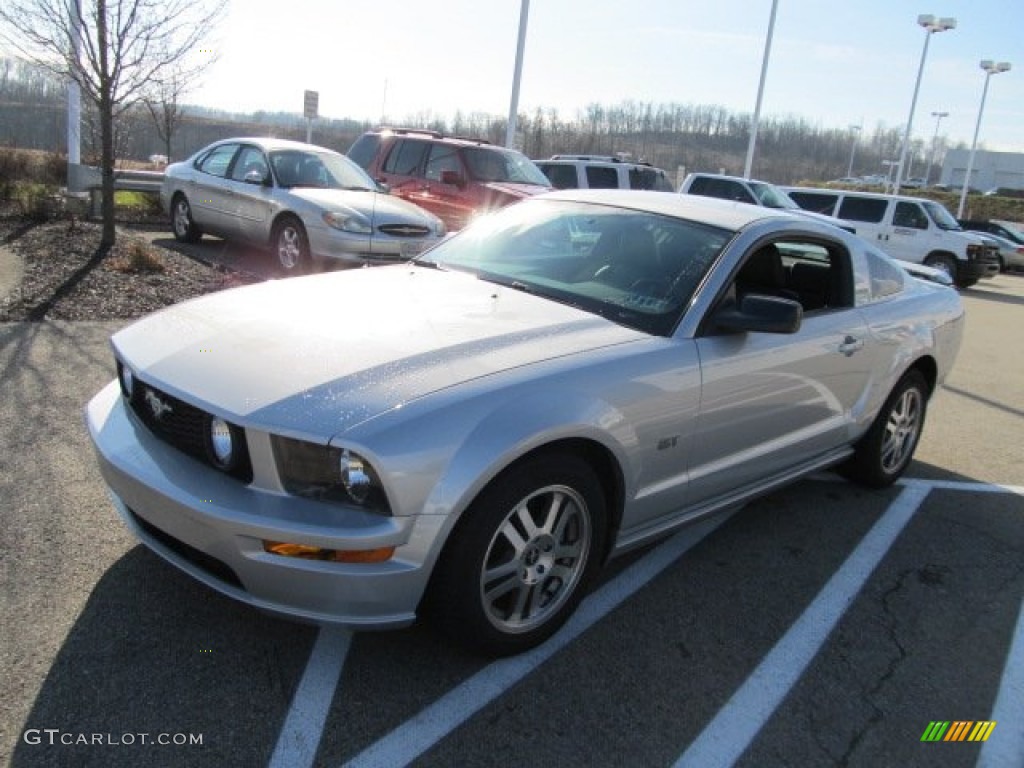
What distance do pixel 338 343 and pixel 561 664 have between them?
1.37 m

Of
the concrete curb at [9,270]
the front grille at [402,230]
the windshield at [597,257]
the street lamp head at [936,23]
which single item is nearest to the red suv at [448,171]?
the front grille at [402,230]

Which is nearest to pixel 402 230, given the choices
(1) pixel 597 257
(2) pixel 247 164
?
(2) pixel 247 164

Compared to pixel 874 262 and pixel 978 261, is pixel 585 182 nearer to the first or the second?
pixel 978 261

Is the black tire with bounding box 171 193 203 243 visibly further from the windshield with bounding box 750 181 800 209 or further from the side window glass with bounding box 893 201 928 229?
the side window glass with bounding box 893 201 928 229

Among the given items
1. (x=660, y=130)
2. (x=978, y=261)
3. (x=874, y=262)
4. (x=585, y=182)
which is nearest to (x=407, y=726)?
(x=874, y=262)

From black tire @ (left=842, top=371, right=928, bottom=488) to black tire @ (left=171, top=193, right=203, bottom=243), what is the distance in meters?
9.43

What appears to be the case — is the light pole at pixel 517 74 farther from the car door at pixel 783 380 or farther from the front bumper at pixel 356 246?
the car door at pixel 783 380

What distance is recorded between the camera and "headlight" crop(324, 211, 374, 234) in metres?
8.99

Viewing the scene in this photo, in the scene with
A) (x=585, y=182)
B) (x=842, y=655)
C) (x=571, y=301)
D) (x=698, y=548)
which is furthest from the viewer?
(x=585, y=182)

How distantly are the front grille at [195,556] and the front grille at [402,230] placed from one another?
6581 millimetres

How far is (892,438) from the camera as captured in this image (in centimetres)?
490

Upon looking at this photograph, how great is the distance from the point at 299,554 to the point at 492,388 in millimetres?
770

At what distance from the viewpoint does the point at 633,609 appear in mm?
3336

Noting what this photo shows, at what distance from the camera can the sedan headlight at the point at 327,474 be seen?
2.43 meters
